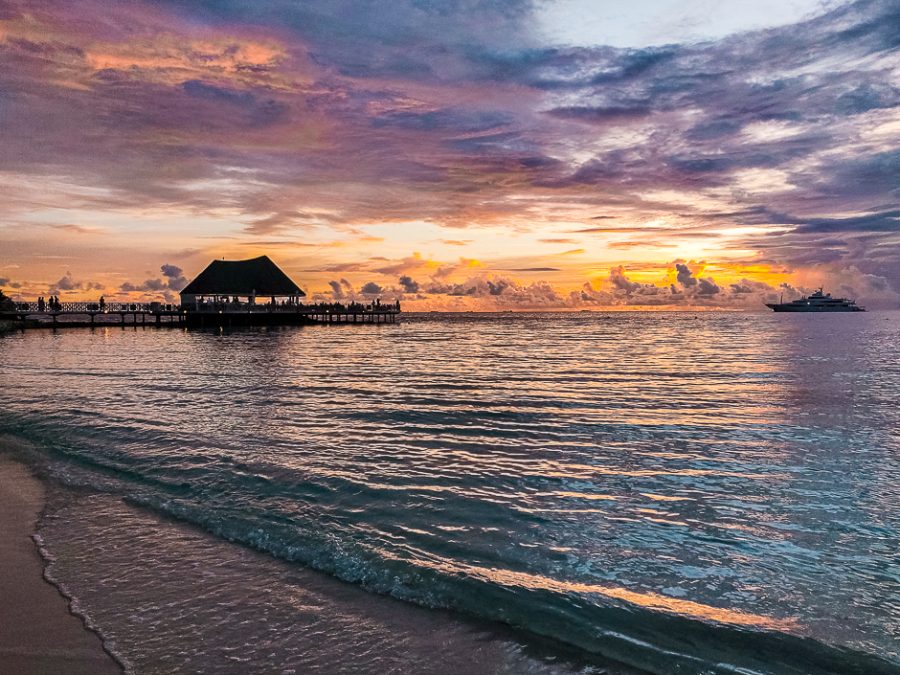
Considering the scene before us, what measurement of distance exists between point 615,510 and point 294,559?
4047 millimetres

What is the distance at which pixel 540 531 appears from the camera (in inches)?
272

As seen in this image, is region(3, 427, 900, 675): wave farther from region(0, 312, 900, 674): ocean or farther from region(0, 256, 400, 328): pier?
region(0, 256, 400, 328): pier

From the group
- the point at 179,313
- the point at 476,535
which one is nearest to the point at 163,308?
the point at 179,313

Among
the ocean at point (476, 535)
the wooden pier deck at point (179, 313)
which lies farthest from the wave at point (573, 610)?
the wooden pier deck at point (179, 313)

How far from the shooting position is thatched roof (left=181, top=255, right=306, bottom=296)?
2943 inches

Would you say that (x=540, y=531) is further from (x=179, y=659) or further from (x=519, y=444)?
(x=519, y=444)

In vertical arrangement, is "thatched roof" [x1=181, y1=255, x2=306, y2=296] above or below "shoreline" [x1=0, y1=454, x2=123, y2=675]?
above

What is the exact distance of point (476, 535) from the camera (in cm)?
677

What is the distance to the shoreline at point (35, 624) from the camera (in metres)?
4.16

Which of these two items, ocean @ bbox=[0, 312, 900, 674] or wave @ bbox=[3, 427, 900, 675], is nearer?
wave @ bbox=[3, 427, 900, 675]

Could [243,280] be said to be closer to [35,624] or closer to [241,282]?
[241,282]

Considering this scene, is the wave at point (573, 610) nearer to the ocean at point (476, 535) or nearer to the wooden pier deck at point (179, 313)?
the ocean at point (476, 535)

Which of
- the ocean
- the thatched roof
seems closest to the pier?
the thatched roof

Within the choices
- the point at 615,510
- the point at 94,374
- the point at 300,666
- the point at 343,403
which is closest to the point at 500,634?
the point at 300,666
